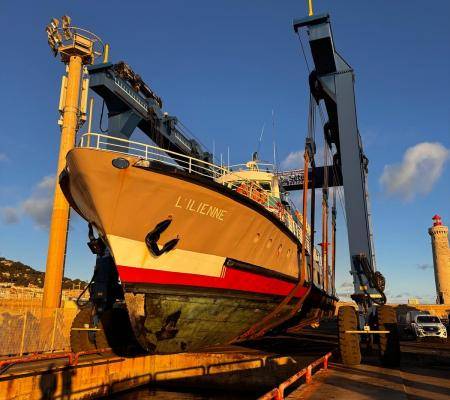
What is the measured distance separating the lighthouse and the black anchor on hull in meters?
43.0

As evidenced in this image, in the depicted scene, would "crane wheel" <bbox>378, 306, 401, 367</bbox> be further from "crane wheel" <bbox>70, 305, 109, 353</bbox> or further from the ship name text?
"crane wheel" <bbox>70, 305, 109, 353</bbox>

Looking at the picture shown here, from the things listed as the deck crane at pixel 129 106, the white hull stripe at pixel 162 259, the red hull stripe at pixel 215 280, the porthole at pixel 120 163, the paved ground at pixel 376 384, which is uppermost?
the deck crane at pixel 129 106

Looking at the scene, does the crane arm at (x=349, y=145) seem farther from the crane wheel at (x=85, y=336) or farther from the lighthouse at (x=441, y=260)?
the lighthouse at (x=441, y=260)

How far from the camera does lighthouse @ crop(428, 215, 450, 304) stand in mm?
42469

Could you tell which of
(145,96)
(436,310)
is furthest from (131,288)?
(436,310)

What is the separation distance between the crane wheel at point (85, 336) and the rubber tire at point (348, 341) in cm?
711

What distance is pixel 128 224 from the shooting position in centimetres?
843

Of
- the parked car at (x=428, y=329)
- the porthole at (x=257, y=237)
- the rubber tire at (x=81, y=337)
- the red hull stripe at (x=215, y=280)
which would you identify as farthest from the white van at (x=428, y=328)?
the rubber tire at (x=81, y=337)

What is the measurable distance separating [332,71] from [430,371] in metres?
10.9

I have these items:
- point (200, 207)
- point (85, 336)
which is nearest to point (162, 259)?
point (200, 207)

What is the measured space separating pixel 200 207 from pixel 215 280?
6.02 feet

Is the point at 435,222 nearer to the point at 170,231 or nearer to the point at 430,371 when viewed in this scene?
the point at 430,371

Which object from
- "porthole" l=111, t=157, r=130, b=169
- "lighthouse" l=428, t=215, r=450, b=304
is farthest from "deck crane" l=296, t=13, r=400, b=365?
"lighthouse" l=428, t=215, r=450, b=304

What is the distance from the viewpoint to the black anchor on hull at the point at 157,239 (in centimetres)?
847
